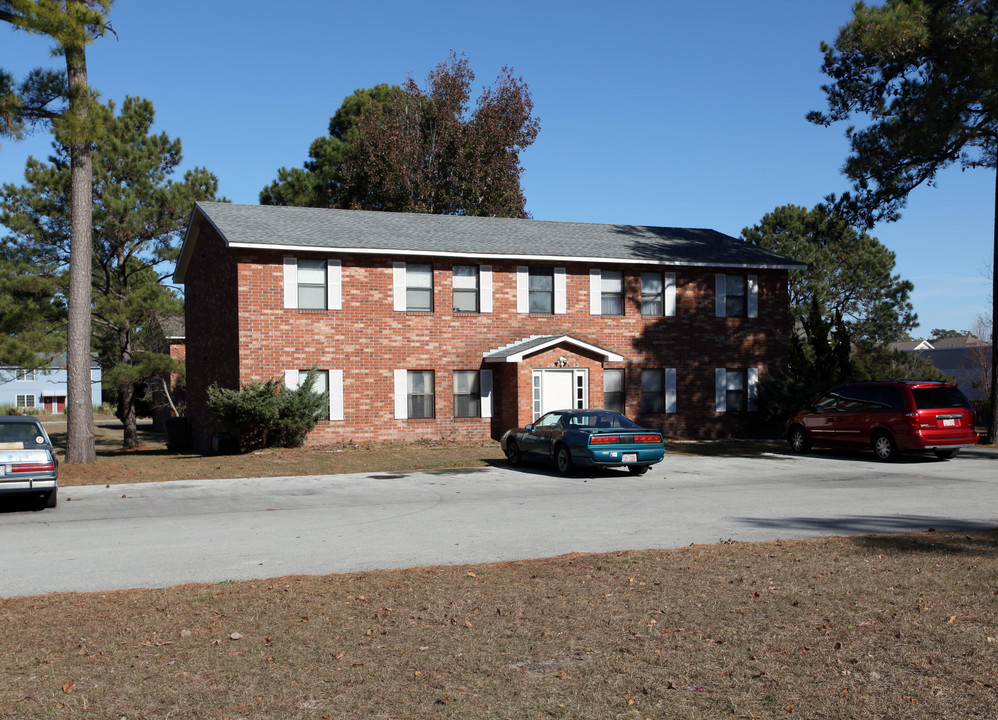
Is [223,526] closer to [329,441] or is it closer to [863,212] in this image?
[329,441]

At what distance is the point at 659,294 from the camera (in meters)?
30.4

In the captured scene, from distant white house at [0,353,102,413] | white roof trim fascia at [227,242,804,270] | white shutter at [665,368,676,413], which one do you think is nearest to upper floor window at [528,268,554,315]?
white roof trim fascia at [227,242,804,270]

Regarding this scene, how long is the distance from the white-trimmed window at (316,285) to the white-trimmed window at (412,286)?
1.69m

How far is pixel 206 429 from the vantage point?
29.6 metres

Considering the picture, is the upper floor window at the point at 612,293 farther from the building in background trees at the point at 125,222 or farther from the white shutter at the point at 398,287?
the building in background trees at the point at 125,222

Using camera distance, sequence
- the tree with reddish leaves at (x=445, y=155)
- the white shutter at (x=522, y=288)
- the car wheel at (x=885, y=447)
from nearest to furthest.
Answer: the car wheel at (x=885, y=447)
the white shutter at (x=522, y=288)
the tree with reddish leaves at (x=445, y=155)

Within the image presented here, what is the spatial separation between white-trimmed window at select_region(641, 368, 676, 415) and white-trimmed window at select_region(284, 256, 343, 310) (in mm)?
10228

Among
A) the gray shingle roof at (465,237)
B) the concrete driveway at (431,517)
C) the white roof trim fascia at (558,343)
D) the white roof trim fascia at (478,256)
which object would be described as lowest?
the concrete driveway at (431,517)

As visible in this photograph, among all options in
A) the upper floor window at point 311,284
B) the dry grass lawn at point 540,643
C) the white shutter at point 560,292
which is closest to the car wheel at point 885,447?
the white shutter at point 560,292

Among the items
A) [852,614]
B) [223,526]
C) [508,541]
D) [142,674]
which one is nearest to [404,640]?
[142,674]

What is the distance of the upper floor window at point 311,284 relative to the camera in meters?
26.4

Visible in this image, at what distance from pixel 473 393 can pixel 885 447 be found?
11.8 meters

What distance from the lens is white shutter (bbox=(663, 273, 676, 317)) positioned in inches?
1193

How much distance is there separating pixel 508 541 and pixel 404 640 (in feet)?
15.0
